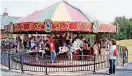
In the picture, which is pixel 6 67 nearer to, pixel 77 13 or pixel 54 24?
pixel 54 24

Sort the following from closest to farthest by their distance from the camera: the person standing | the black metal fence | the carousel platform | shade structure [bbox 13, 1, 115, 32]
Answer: the person standing, the black metal fence, the carousel platform, shade structure [bbox 13, 1, 115, 32]

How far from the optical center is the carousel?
60.7 ft

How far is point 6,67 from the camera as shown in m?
17.6

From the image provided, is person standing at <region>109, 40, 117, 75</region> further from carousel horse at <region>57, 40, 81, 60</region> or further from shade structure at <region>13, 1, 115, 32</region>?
shade structure at <region>13, 1, 115, 32</region>

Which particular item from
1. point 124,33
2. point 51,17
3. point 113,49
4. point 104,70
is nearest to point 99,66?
point 104,70

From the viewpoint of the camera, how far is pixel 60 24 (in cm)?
1845

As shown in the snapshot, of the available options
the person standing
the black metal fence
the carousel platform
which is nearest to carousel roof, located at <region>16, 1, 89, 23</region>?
the black metal fence

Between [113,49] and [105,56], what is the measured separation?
157 inches

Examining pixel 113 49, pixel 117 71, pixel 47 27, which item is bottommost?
pixel 117 71

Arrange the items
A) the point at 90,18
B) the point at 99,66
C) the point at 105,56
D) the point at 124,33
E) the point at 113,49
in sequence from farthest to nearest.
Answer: the point at 124,33 → the point at 90,18 → the point at 105,56 → the point at 99,66 → the point at 113,49

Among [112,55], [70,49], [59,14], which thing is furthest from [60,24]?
[112,55]

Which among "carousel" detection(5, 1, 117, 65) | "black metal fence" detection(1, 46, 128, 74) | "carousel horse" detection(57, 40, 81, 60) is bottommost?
"black metal fence" detection(1, 46, 128, 74)

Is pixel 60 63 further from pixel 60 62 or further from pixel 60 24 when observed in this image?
pixel 60 24

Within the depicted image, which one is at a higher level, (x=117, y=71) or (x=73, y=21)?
(x=73, y=21)
